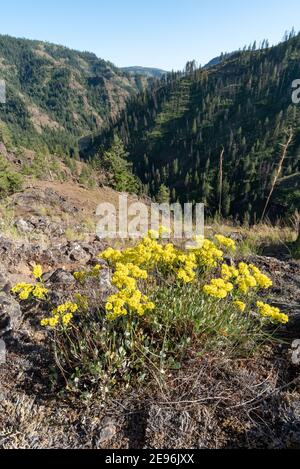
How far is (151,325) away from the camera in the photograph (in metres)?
2.84

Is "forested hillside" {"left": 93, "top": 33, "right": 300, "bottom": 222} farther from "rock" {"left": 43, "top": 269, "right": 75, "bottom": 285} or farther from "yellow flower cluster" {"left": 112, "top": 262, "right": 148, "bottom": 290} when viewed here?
"yellow flower cluster" {"left": 112, "top": 262, "right": 148, "bottom": 290}

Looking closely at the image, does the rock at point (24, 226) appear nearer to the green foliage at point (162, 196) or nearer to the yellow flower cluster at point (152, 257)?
the yellow flower cluster at point (152, 257)

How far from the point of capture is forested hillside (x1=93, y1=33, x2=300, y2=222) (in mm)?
91500

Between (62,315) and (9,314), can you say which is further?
(9,314)

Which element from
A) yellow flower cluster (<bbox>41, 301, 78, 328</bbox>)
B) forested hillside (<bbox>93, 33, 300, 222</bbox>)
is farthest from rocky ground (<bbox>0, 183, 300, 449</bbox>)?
forested hillside (<bbox>93, 33, 300, 222</bbox>)

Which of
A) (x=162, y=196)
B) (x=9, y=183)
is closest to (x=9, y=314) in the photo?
(x=9, y=183)

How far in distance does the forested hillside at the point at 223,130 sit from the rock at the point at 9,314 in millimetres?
75626

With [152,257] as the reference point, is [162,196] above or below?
below

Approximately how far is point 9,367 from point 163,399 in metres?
1.44

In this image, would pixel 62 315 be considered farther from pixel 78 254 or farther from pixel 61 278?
pixel 78 254

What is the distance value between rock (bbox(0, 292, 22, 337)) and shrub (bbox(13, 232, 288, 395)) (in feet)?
1.36

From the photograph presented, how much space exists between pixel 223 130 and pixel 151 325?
437 ft

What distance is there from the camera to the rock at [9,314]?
3.02 m

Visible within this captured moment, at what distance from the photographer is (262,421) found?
7.17ft
